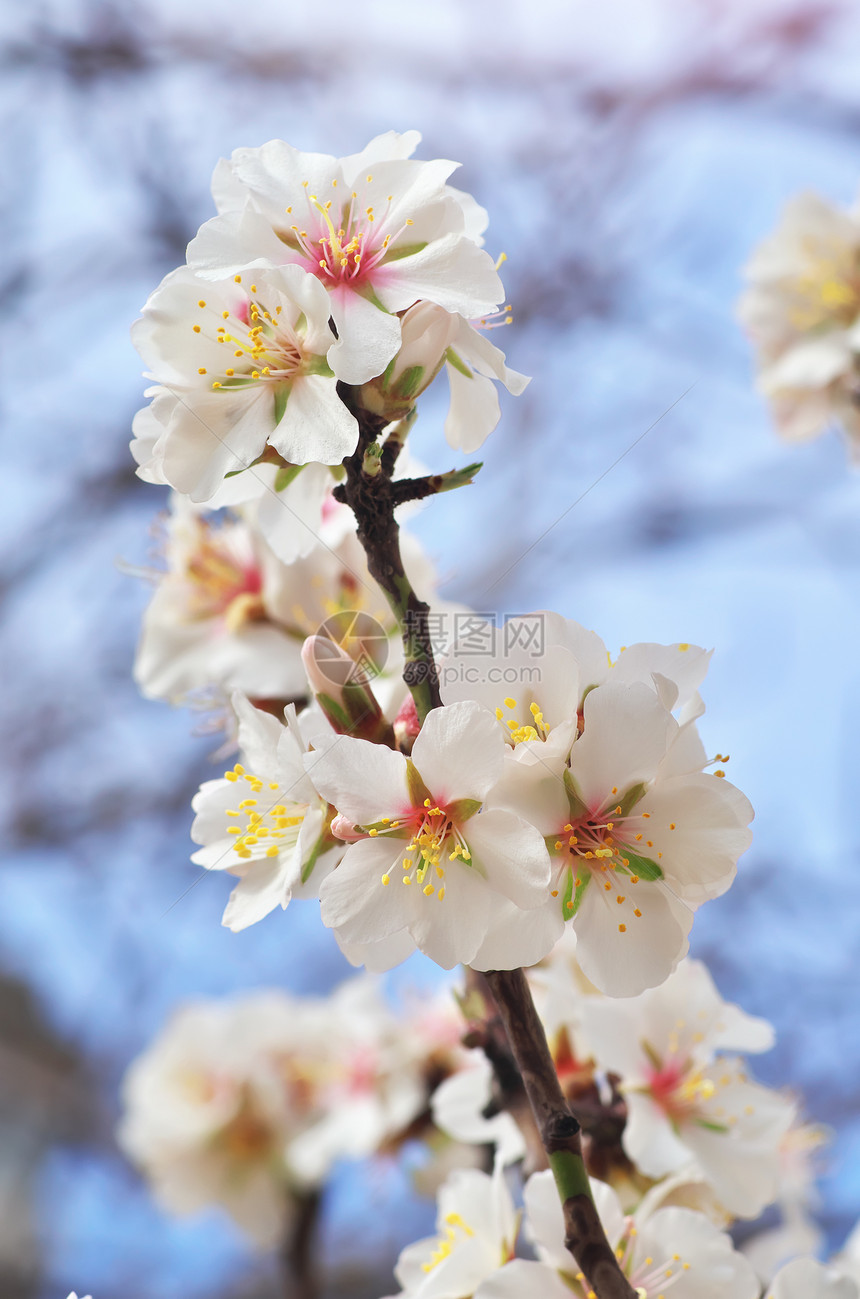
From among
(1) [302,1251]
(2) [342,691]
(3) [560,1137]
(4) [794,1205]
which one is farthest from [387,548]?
(1) [302,1251]

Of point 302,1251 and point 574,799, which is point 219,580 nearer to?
point 574,799

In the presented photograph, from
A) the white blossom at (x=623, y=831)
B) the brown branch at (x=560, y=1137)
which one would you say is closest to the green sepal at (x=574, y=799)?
the white blossom at (x=623, y=831)

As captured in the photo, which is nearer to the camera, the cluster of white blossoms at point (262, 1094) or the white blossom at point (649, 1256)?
the white blossom at point (649, 1256)

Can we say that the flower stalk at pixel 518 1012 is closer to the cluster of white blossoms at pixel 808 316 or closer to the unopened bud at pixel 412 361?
the unopened bud at pixel 412 361

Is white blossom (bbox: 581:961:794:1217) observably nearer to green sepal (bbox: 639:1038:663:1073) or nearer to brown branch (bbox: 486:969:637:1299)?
green sepal (bbox: 639:1038:663:1073)

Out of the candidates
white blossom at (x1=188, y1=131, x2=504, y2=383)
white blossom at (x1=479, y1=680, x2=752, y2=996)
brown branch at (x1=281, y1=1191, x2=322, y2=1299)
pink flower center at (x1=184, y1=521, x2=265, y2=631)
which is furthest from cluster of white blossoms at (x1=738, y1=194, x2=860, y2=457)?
brown branch at (x1=281, y1=1191, x2=322, y2=1299)

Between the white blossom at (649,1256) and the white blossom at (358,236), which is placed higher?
the white blossom at (358,236)

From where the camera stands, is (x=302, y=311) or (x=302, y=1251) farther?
(x=302, y=1251)
